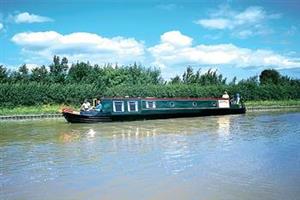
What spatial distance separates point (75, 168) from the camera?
1147 cm

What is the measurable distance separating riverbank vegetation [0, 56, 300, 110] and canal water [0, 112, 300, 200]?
18.8 m

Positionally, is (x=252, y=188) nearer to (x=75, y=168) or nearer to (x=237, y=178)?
(x=237, y=178)

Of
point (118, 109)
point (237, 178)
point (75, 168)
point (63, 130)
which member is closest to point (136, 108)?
point (118, 109)

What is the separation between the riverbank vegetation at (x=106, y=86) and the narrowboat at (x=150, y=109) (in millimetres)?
9060

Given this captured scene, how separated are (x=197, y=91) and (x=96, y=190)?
114 ft

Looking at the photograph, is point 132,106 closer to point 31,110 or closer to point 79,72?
point 31,110

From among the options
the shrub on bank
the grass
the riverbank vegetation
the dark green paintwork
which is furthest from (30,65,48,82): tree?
the dark green paintwork

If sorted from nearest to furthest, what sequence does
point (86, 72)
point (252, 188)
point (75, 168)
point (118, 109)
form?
point (252, 188)
point (75, 168)
point (118, 109)
point (86, 72)

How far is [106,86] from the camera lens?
46.4 meters

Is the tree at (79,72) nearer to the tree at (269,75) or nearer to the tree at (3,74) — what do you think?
the tree at (3,74)

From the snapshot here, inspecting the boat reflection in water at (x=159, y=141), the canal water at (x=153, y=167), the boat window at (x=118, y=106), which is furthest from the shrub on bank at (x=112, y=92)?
the canal water at (x=153, y=167)

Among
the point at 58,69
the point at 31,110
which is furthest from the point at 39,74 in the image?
the point at 31,110

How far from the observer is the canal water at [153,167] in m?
8.94

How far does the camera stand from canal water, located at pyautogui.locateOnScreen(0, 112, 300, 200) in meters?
8.94
